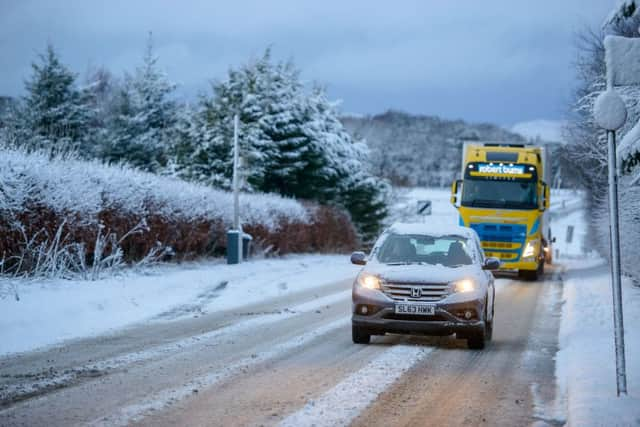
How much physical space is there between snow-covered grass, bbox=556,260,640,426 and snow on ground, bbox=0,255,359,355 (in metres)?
6.73

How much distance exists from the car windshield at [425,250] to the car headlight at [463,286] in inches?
26.8

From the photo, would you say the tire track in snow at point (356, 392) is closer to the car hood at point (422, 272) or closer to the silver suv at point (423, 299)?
the silver suv at point (423, 299)

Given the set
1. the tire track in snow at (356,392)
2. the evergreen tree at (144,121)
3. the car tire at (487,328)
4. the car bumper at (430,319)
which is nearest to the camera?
the tire track in snow at (356,392)

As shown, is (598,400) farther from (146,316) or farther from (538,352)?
(146,316)

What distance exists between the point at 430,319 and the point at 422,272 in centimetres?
68

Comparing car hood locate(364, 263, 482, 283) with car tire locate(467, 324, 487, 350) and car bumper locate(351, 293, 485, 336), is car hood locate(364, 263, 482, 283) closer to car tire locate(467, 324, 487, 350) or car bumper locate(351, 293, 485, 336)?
car bumper locate(351, 293, 485, 336)

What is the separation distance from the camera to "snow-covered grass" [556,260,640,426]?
22.3 ft

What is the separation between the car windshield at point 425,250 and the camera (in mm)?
11961

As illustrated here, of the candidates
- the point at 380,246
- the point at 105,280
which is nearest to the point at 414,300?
the point at 380,246

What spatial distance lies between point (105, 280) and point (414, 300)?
8003 mm

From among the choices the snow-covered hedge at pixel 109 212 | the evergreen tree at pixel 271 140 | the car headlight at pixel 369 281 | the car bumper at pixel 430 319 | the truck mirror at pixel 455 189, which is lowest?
the car bumper at pixel 430 319

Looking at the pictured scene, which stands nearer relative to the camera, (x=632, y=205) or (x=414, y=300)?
(x=414, y=300)

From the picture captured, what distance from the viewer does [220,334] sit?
12.2 m

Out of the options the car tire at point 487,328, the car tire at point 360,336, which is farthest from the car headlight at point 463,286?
the car tire at point 360,336
